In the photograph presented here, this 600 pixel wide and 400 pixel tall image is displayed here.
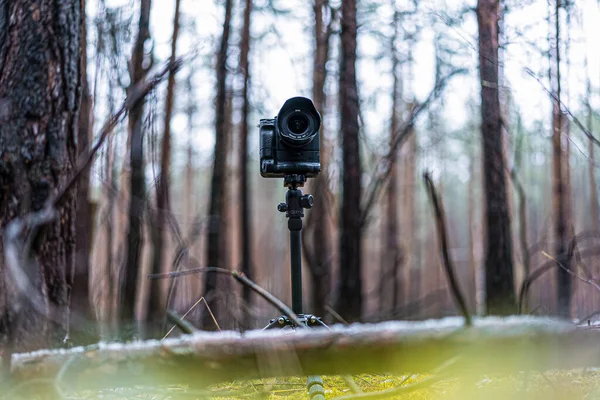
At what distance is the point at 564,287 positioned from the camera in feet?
20.7

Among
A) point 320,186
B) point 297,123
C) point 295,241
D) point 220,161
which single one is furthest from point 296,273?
point 220,161

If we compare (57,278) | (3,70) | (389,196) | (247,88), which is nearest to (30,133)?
(3,70)

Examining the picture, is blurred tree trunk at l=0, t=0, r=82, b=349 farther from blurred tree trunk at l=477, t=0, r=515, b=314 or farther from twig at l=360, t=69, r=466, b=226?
blurred tree trunk at l=477, t=0, r=515, b=314

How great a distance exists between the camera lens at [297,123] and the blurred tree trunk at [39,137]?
3.45 feet

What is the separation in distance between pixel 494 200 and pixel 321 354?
489 centimetres

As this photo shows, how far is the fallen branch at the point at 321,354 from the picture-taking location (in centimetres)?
120

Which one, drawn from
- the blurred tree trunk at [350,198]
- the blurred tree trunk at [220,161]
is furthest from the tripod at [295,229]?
the blurred tree trunk at [220,161]

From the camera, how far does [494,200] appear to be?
18.7ft

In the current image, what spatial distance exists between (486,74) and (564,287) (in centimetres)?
261

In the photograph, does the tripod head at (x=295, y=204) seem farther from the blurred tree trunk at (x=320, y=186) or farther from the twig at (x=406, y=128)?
the blurred tree trunk at (x=320, y=186)

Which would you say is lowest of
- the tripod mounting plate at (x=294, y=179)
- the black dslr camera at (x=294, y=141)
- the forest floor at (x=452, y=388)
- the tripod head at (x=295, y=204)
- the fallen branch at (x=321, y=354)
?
the forest floor at (x=452, y=388)

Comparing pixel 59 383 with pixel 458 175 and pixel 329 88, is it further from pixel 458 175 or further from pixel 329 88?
pixel 458 175

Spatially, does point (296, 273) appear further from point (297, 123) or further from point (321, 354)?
point (321, 354)

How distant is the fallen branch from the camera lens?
178 centimetres
